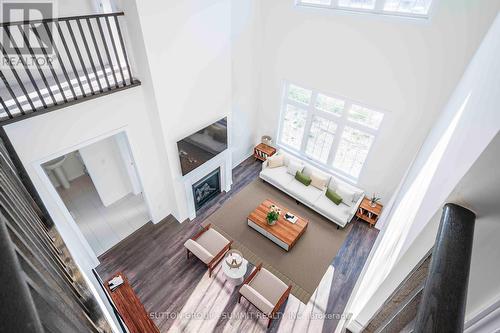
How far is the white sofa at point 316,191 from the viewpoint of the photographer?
5.95 m

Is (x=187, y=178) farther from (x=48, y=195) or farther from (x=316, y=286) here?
(x=316, y=286)

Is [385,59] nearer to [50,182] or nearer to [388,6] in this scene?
[388,6]

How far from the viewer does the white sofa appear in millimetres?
5947

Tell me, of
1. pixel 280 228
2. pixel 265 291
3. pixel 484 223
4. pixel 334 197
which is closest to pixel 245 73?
pixel 334 197

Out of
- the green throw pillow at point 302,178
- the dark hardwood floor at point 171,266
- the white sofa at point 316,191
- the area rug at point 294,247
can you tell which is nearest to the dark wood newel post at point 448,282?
the dark hardwood floor at point 171,266

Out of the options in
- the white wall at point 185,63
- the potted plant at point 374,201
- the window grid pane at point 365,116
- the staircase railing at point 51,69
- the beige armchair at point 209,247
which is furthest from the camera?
the potted plant at point 374,201

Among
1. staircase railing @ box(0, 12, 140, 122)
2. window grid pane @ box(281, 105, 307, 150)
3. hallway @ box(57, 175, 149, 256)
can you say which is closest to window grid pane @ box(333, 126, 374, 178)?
window grid pane @ box(281, 105, 307, 150)

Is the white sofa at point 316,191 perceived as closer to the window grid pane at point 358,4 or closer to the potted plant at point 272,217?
the potted plant at point 272,217

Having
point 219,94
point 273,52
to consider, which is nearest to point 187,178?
point 219,94

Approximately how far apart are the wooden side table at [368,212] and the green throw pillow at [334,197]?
0.49m

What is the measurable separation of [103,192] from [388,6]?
662cm

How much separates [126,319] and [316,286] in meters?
3.20

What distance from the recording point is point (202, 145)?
5.28m

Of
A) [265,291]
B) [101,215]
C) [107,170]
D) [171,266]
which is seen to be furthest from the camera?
[101,215]
